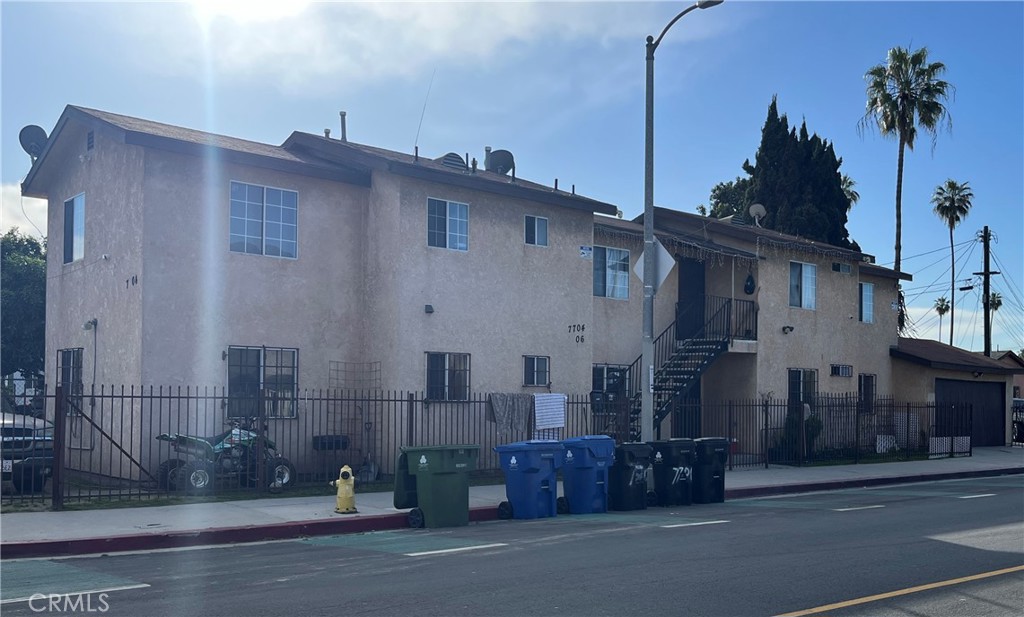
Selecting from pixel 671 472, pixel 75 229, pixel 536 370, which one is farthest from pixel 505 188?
pixel 75 229

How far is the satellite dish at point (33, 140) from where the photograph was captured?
2159 cm

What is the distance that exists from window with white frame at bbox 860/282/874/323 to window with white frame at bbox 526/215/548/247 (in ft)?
45.4

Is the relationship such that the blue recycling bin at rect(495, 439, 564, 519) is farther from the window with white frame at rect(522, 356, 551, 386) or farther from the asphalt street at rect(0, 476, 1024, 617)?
the window with white frame at rect(522, 356, 551, 386)

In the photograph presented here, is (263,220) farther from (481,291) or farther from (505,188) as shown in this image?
(505,188)

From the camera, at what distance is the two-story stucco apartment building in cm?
1750

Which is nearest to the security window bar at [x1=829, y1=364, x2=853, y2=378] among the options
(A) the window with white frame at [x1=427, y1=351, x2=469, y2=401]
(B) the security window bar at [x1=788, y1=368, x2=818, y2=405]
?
(B) the security window bar at [x1=788, y1=368, x2=818, y2=405]

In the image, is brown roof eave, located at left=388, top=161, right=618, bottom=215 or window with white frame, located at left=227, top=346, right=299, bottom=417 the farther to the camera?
brown roof eave, located at left=388, top=161, right=618, bottom=215

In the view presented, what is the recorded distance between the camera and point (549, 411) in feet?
70.0

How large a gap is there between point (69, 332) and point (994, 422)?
102 feet

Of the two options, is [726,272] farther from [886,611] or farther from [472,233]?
[886,611]

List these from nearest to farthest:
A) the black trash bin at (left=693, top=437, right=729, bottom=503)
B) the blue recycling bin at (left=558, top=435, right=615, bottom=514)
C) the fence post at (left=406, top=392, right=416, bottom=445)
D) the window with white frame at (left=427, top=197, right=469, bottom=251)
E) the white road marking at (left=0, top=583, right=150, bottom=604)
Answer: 1. the white road marking at (left=0, top=583, right=150, bottom=604)
2. the blue recycling bin at (left=558, top=435, right=615, bottom=514)
3. the black trash bin at (left=693, top=437, right=729, bottom=503)
4. the fence post at (left=406, top=392, right=416, bottom=445)
5. the window with white frame at (left=427, top=197, right=469, bottom=251)

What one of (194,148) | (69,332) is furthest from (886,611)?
(69,332)

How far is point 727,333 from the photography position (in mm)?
26422

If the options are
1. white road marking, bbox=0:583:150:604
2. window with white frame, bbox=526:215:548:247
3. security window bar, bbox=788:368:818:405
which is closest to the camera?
white road marking, bbox=0:583:150:604
